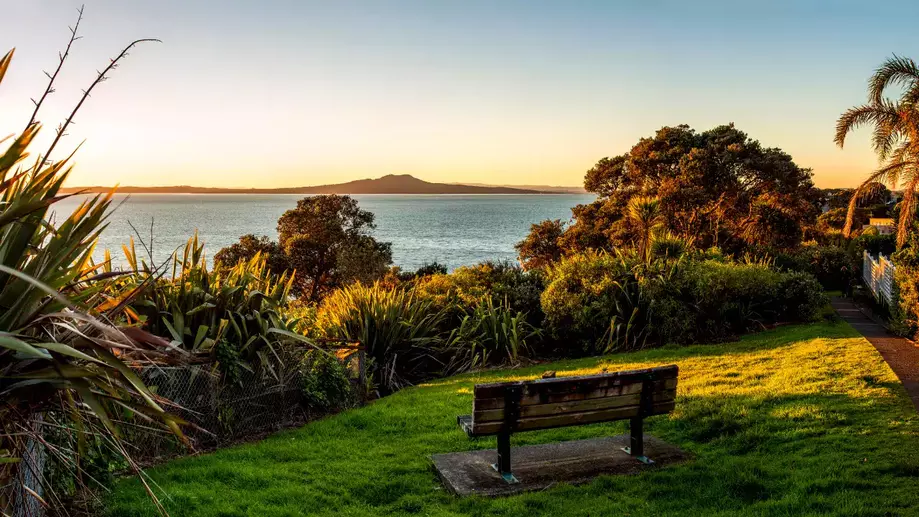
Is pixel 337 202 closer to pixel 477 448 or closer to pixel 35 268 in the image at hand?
pixel 477 448

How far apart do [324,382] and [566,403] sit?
386cm

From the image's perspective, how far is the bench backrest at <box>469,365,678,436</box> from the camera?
18.3 feet

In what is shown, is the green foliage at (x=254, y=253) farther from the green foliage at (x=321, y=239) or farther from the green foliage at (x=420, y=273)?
the green foliage at (x=420, y=273)

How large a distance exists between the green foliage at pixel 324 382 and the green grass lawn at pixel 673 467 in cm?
44

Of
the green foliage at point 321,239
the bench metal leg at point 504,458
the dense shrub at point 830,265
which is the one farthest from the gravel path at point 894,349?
the green foliage at point 321,239

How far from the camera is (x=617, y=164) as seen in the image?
111ft

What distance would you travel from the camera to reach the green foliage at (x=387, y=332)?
11.1 m

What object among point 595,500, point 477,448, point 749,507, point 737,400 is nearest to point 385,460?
point 477,448

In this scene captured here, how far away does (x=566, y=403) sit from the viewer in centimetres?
585

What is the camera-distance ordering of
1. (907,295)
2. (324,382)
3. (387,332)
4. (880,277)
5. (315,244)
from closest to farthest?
1. (324,382)
2. (387,332)
3. (907,295)
4. (880,277)
5. (315,244)

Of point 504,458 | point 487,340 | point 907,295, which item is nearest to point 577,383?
point 504,458

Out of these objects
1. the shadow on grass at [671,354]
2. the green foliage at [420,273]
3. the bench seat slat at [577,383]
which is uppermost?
the bench seat slat at [577,383]

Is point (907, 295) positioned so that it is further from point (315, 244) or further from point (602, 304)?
point (315, 244)

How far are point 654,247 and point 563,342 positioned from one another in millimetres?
3046
